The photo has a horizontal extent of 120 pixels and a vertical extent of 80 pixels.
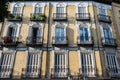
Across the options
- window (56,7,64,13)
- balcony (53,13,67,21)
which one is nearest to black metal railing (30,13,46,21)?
balcony (53,13,67,21)

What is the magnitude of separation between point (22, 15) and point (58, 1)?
479cm

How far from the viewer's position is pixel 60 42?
66.1 ft

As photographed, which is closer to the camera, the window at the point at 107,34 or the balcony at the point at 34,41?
the balcony at the point at 34,41

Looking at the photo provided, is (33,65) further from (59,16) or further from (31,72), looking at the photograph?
(59,16)

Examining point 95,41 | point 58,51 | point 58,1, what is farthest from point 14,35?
point 95,41

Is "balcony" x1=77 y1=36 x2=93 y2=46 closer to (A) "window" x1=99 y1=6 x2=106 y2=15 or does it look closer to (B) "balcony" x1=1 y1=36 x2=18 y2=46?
(A) "window" x1=99 y1=6 x2=106 y2=15

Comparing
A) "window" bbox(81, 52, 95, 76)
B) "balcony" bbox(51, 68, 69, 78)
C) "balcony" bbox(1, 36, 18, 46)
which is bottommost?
"balcony" bbox(51, 68, 69, 78)

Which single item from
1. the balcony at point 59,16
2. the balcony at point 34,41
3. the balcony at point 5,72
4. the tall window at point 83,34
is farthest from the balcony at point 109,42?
the balcony at point 5,72

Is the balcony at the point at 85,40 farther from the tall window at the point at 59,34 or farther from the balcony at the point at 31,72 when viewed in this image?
the balcony at the point at 31,72

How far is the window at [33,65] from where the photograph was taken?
1858 centimetres

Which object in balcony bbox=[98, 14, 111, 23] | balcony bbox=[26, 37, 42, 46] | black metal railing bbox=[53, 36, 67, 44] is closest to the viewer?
balcony bbox=[26, 37, 42, 46]

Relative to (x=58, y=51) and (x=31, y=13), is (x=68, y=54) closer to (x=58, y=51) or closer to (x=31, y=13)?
(x=58, y=51)

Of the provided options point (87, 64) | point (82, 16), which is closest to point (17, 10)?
point (82, 16)

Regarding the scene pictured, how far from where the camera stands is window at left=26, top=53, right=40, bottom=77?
1858cm
